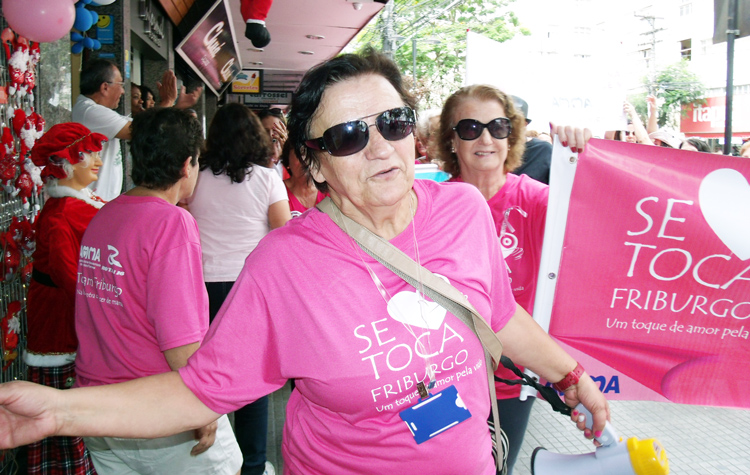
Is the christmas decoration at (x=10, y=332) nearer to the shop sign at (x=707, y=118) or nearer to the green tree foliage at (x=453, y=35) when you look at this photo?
the green tree foliage at (x=453, y=35)

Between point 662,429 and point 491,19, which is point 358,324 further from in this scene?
point 491,19

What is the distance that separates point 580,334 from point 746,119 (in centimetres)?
3172

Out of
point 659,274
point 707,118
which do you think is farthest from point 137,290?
point 707,118

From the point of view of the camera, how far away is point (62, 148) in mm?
3064

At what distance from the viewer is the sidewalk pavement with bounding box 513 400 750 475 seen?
3.88 m

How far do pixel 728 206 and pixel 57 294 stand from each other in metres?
3.08

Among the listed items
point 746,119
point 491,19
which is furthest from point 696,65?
point 491,19

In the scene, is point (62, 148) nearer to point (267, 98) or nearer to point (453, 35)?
point (267, 98)

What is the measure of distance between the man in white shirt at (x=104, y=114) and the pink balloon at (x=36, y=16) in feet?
3.97

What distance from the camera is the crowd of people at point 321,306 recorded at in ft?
5.05

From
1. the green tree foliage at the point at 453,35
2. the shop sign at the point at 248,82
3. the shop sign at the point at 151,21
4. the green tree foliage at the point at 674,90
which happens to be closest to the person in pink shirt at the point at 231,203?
the shop sign at the point at 151,21

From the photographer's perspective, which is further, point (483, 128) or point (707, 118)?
point (707, 118)

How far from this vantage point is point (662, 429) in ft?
14.5

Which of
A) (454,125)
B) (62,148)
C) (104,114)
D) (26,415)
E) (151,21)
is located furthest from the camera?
(151,21)
